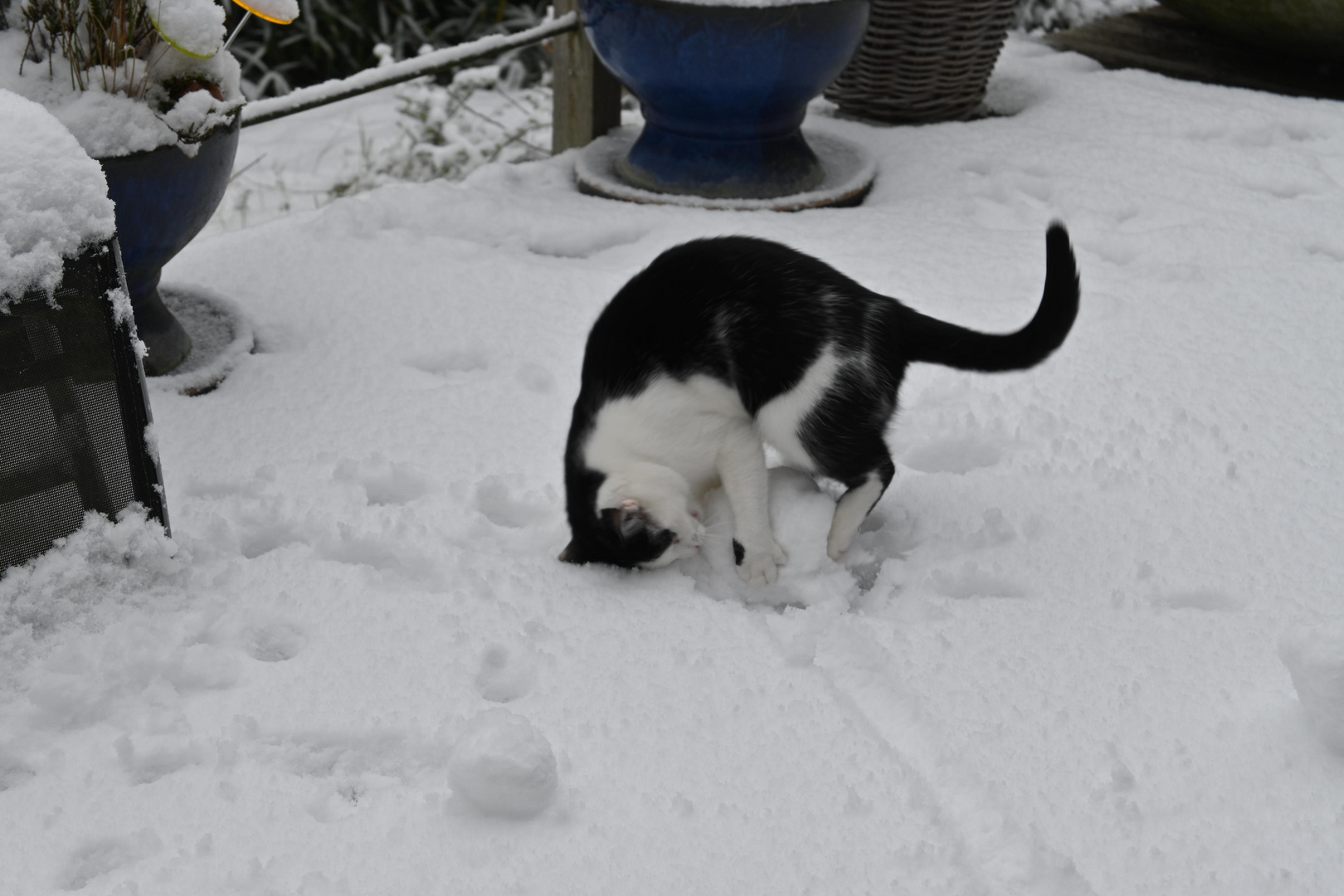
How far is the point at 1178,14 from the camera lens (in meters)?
4.39

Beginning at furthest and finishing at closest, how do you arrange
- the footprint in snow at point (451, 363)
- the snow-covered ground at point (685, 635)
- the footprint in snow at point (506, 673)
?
the footprint in snow at point (451, 363) → the footprint in snow at point (506, 673) → the snow-covered ground at point (685, 635)

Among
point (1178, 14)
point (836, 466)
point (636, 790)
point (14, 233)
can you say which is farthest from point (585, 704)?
point (1178, 14)

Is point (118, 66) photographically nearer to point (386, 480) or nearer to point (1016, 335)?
point (386, 480)

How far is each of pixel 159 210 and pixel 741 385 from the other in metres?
1.11

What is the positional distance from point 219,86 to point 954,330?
142 centimetres

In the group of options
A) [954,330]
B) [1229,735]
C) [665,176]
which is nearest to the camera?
[1229,735]

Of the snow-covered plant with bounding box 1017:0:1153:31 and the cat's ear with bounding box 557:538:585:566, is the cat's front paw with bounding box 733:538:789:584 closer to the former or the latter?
the cat's ear with bounding box 557:538:585:566

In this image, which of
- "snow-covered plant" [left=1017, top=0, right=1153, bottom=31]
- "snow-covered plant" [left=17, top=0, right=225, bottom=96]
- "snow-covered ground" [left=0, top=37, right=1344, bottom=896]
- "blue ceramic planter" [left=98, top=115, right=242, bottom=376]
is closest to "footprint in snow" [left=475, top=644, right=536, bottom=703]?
"snow-covered ground" [left=0, top=37, right=1344, bottom=896]

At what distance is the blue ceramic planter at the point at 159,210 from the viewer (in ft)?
6.59

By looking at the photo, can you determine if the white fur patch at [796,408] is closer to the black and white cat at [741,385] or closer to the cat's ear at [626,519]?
the black and white cat at [741,385]

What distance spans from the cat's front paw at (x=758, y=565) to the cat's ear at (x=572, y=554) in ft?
0.82

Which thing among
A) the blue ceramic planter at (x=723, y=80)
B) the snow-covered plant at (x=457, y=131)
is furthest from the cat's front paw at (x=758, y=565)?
the snow-covered plant at (x=457, y=131)

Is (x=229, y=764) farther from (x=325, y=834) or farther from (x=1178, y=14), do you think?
(x=1178, y=14)

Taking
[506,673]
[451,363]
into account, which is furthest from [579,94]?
[506,673]
